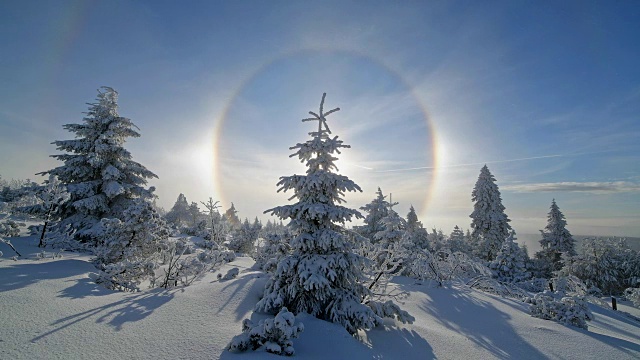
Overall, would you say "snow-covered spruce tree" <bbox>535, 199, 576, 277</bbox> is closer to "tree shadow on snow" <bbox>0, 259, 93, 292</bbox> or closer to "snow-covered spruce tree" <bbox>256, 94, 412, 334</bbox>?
"snow-covered spruce tree" <bbox>256, 94, 412, 334</bbox>

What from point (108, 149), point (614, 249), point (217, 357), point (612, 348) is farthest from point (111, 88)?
point (614, 249)

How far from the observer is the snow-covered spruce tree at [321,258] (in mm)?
6348

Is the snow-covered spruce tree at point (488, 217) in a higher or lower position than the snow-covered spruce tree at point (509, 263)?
higher

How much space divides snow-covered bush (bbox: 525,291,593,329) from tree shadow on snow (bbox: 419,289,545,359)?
3.60 feet

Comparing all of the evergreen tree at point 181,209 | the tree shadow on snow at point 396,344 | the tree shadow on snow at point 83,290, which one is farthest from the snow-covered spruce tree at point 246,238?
the evergreen tree at point 181,209

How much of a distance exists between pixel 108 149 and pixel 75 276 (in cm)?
887

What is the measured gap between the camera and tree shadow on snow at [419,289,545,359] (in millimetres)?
6793

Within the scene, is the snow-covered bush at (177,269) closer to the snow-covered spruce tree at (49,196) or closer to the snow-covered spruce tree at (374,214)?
the snow-covered spruce tree at (49,196)

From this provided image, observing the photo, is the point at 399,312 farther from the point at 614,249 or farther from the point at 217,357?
the point at 614,249

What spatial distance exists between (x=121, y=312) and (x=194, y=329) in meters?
1.76

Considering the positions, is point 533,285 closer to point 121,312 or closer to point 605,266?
point 605,266

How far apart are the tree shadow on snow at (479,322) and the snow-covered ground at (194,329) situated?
0.11 feet

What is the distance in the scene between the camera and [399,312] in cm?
721

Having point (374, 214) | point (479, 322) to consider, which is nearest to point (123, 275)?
point (479, 322)
